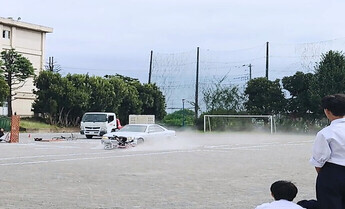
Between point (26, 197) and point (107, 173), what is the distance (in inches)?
174

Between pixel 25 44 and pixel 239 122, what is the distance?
86.8ft

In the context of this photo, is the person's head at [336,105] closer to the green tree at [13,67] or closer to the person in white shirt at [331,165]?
the person in white shirt at [331,165]

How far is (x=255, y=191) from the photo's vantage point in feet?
36.3

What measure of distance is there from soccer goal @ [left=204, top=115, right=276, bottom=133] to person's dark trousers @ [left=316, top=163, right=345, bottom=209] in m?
43.9

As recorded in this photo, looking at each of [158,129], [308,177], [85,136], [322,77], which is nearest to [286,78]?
[322,77]

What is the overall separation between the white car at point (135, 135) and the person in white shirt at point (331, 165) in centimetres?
2002

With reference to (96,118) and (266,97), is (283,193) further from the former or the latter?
(266,97)

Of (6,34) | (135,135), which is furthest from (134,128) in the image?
(6,34)

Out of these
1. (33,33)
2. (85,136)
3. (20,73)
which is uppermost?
(33,33)

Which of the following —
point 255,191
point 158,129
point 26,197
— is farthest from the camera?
point 158,129

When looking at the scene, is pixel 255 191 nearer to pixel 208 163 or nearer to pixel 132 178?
pixel 132 178

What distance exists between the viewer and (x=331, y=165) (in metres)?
4.68

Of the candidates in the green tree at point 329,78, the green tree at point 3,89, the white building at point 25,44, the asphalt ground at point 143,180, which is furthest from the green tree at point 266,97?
the asphalt ground at point 143,180

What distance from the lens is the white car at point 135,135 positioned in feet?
80.4
